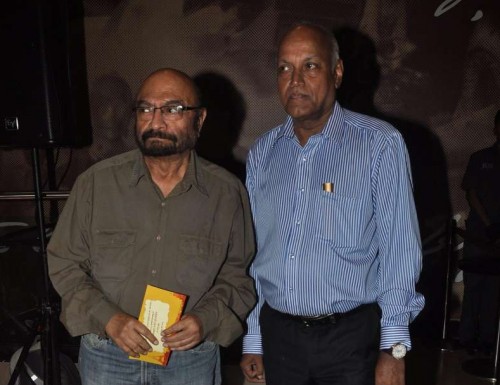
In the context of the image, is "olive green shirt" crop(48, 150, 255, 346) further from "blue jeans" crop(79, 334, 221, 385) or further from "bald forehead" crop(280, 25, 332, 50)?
"bald forehead" crop(280, 25, 332, 50)

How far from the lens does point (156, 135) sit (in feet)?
5.02

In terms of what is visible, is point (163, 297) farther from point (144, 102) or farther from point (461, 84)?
point (461, 84)

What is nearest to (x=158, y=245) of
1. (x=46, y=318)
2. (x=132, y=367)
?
(x=132, y=367)

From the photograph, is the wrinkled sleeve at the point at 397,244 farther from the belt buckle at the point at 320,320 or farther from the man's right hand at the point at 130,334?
the man's right hand at the point at 130,334

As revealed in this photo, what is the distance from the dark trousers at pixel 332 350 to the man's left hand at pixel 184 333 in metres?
0.28

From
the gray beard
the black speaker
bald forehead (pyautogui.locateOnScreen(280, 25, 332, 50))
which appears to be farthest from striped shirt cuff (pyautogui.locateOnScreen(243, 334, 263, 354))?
the black speaker

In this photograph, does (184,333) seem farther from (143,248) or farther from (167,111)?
(167,111)

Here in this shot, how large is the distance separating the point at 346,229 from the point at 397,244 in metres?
0.15

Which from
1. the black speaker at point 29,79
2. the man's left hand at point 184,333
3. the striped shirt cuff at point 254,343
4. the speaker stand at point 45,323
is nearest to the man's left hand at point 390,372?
the striped shirt cuff at point 254,343

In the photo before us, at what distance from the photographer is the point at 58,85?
7.55ft

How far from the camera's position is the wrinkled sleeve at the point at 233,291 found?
1.51 m

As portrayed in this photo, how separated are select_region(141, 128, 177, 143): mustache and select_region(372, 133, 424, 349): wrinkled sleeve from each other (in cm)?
59

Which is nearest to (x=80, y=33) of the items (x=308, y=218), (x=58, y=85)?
(x=58, y=85)

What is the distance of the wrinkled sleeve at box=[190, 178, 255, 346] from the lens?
151 cm
